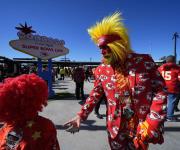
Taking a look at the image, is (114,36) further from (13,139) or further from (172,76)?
(172,76)

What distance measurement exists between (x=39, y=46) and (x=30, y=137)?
45.5ft

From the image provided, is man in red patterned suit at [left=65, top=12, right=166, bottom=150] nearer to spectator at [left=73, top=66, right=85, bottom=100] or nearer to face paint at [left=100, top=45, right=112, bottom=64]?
face paint at [left=100, top=45, right=112, bottom=64]

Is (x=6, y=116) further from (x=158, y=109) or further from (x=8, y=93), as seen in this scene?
(x=158, y=109)

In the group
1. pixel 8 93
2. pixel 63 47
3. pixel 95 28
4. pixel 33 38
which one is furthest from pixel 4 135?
pixel 63 47

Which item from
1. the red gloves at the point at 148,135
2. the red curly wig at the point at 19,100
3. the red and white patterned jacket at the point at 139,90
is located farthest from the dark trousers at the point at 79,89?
the red curly wig at the point at 19,100

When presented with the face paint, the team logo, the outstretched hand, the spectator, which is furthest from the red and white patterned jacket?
the spectator

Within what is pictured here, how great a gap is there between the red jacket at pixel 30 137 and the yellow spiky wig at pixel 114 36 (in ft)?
3.23

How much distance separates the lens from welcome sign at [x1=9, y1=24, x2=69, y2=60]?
15344 mm

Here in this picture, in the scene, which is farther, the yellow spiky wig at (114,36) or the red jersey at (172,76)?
the red jersey at (172,76)

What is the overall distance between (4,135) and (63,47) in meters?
14.6

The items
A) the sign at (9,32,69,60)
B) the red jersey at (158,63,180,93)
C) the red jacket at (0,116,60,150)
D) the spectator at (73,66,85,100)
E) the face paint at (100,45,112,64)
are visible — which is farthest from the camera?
the sign at (9,32,69,60)

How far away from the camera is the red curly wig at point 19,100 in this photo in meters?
2.58

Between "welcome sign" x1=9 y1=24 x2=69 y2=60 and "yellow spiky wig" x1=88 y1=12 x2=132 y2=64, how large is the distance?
12.1 metres

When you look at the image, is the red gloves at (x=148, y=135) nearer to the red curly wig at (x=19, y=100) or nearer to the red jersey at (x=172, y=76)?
the red curly wig at (x=19, y=100)
